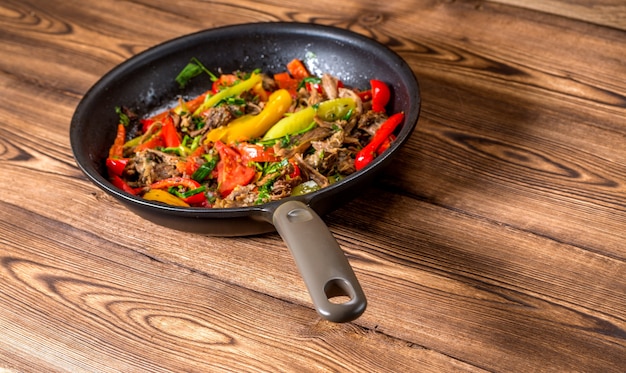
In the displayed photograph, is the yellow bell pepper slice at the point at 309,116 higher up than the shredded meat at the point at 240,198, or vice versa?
the yellow bell pepper slice at the point at 309,116

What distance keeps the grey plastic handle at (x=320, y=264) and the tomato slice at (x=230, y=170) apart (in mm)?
287

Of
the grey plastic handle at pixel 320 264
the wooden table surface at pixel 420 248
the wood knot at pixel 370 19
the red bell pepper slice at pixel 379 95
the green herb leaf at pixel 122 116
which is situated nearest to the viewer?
the grey plastic handle at pixel 320 264

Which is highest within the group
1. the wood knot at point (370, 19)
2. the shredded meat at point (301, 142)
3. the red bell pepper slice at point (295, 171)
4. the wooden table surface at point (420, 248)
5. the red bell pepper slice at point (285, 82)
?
the wood knot at point (370, 19)

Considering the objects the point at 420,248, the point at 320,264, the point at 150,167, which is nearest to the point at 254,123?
the point at 150,167

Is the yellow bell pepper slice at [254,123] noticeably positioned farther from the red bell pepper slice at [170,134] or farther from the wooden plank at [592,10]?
the wooden plank at [592,10]

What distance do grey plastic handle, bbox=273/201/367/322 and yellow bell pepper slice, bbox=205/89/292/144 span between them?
435mm

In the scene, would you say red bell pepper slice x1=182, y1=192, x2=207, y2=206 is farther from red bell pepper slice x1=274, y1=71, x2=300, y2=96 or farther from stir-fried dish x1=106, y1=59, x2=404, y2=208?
red bell pepper slice x1=274, y1=71, x2=300, y2=96

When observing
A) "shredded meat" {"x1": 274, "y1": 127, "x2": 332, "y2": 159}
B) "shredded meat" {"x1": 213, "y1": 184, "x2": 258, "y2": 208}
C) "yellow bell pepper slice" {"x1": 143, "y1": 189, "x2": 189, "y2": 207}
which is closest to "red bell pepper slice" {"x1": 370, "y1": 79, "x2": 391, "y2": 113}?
"shredded meat" {"x1": 274, "y1": 127, "x2": 332, "y2": 159}

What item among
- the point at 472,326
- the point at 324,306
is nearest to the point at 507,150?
the point at 472,326

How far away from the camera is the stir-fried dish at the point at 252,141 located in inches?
60.1

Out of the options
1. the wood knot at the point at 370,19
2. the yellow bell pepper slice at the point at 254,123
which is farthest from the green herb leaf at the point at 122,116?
the wood knot at the point at 370,19

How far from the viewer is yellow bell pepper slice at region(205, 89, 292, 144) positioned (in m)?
1.66

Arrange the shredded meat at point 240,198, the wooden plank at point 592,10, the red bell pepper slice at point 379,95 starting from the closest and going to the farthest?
the shredded meat at point 240,198 < the red bell pepper slice at point 379,95 < the wooden plank at point 592,10

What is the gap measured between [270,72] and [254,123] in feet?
0.89
